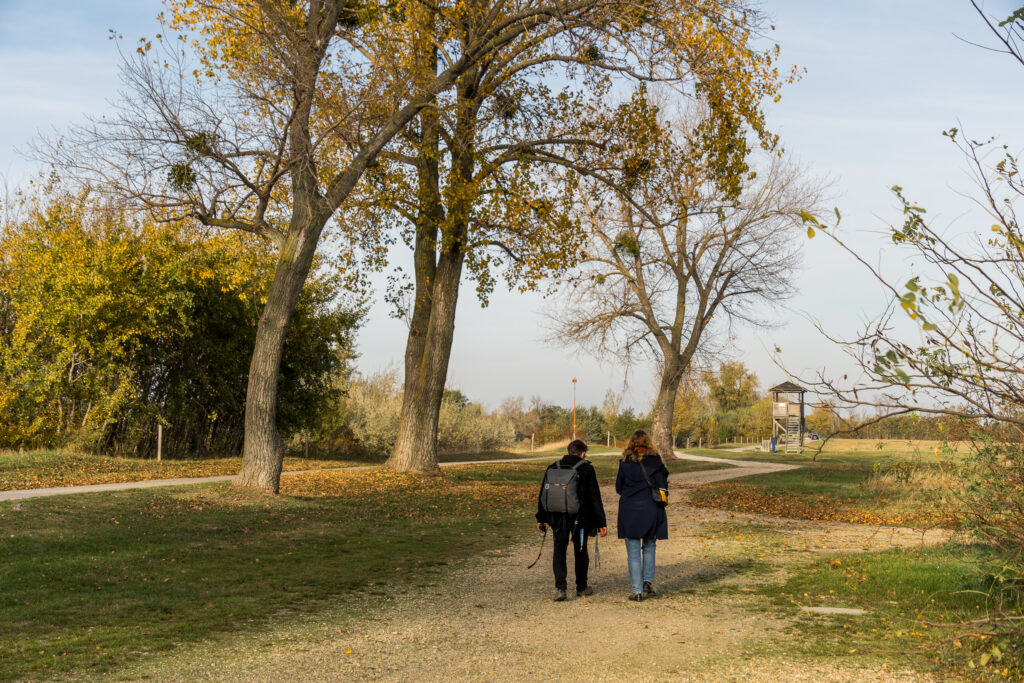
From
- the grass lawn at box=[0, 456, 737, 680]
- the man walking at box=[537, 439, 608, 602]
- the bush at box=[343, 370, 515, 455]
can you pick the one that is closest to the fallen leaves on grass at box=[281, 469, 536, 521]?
the grass lawn at box=[0, 456, 737, 680]

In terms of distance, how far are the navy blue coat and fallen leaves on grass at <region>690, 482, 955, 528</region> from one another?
716cm

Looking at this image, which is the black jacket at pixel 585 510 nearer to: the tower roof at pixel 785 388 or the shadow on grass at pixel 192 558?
the shadow on grass at pixel 192 558

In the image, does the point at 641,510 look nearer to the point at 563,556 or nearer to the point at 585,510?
the point at 585,510

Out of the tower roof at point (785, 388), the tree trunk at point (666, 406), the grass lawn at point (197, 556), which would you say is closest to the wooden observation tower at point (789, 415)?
the tower roof at point (785, 388)

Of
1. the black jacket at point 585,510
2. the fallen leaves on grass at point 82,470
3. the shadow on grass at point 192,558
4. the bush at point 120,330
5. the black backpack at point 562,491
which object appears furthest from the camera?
A: the bush at point 120,330

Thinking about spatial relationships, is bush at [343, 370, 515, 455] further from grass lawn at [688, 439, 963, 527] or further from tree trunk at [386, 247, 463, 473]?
grass lawn at [688, 439, 963, 527]

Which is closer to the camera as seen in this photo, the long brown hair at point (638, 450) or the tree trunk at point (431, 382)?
the long brown hair at point (638, 450)

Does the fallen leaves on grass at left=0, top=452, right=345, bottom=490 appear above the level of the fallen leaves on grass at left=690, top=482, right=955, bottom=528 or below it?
above

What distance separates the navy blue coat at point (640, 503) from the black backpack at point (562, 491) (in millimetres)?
489

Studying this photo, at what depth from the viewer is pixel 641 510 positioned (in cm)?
879

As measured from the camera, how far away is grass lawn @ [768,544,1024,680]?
585 cm

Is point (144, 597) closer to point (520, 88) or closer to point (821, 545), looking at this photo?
point (821, 545)

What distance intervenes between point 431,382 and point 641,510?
41.8 ft

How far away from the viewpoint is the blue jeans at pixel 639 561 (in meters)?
8.70
